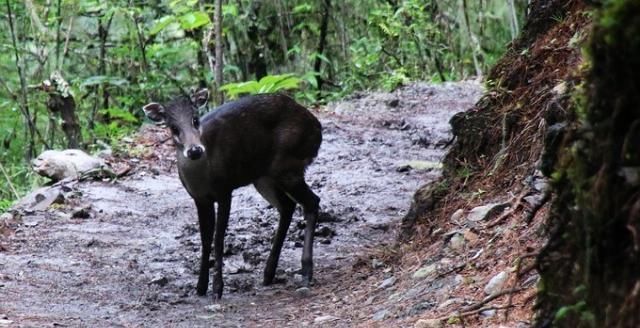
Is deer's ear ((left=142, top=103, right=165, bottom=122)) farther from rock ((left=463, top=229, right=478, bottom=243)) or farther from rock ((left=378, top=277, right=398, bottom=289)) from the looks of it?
rock ((left=463, top=229, right=478, bottom=243))

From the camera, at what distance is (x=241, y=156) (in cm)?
750

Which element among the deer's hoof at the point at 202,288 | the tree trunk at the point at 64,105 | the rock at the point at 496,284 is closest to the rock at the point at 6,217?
the deer's hoof at the point at 202,288

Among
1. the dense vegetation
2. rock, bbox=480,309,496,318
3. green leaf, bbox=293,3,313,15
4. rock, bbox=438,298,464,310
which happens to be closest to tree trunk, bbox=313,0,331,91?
the dense vegetation

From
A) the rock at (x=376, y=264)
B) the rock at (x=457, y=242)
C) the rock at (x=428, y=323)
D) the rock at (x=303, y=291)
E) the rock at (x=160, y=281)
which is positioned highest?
the rock at (x=428, y=323)

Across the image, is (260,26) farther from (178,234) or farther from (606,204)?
(606,204)

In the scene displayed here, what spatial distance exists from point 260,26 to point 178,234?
35.7ft

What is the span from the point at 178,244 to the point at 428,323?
443 cm

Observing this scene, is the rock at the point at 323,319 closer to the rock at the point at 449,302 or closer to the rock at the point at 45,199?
the rock at the point at 449,302

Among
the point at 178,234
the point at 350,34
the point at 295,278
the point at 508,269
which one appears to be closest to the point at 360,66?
the point at 350,34

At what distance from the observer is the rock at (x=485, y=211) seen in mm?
6199

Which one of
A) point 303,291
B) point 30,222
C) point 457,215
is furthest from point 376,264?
point 30,222

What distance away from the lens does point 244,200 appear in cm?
1056

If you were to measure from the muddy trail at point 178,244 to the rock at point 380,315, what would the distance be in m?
0.06

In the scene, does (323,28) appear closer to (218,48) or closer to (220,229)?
(218,48)
